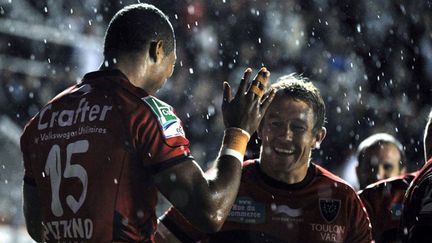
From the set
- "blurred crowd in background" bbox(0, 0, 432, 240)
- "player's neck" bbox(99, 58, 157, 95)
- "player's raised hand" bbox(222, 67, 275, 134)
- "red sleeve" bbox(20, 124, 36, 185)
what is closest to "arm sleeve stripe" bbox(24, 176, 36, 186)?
"red sleeve" bbox(20, 124, 36, 185)

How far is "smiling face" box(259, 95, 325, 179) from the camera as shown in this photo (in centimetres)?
389

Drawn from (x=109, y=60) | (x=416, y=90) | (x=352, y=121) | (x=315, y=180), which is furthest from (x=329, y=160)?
(x=109, y=60)

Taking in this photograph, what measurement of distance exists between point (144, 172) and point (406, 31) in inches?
412

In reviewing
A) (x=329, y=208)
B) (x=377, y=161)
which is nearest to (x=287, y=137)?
(x=329, y=208)

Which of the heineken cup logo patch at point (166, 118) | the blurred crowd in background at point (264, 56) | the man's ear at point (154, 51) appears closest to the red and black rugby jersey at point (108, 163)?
the heineken cup logo patch at point (166, 118)

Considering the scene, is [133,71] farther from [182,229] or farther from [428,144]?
[428,144]

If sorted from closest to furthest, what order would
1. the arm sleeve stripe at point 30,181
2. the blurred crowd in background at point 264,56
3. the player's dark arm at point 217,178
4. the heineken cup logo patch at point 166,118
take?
the player's dark arm at point 217,178 < the heineken cup logo patch at point 166,118 < the arm sleeve stripe at point 30,181 < the blurred crowd in background at point 264,56

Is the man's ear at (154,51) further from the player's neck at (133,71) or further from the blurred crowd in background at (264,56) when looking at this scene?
the blurred crowd in background at (264,56)

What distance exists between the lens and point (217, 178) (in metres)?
2.68

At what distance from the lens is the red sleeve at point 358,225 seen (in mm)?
3766

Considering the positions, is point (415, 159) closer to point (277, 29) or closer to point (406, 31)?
point (406, 31)

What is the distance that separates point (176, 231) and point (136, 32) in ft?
3.96

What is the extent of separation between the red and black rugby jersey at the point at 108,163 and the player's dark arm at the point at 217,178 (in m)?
0.07

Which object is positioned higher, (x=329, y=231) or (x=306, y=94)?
(x=306, y=94)
